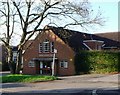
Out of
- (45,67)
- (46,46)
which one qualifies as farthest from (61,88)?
(46,46)

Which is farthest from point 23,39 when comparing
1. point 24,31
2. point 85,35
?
point 85,35

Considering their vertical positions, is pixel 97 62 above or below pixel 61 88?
above

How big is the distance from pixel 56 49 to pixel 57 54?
792mm

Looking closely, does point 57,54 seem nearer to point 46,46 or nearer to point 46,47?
point 46,47

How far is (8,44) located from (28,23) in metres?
3.75

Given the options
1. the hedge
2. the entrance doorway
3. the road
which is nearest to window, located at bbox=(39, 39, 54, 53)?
the entrance doorway

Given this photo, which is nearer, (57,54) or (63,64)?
(63,64)

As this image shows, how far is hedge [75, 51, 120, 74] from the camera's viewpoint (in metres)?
41.5

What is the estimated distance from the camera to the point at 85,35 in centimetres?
5341

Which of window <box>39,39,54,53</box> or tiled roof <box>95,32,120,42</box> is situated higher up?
tiled roof <box>95,32,120,42</box>

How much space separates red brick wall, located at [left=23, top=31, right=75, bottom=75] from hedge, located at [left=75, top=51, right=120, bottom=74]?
1.25m

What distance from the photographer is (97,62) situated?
4256 cm

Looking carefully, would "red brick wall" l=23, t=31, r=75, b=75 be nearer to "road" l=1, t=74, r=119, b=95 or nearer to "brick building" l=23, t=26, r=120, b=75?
"brick building" l=23, t=26, r=120, b=75

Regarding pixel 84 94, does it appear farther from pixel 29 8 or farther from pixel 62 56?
pixel 62 56
